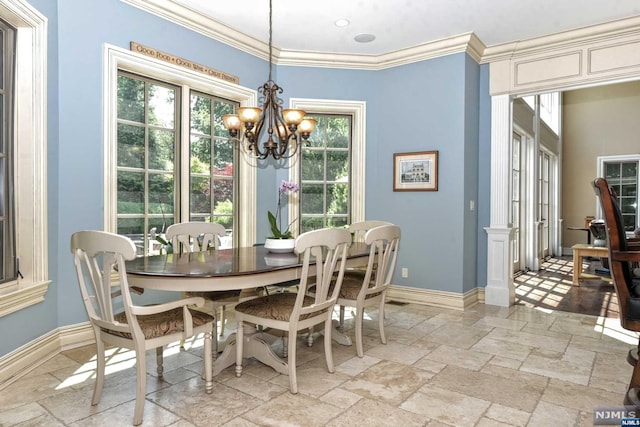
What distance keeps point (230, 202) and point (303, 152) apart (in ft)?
3.34

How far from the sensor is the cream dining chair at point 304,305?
229cm

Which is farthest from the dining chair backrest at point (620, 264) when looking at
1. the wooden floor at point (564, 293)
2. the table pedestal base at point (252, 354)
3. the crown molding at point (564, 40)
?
the crown molding at point (564, 40)

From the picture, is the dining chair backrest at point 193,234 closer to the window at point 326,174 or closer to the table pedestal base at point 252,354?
the table pedestal base at point 252,354

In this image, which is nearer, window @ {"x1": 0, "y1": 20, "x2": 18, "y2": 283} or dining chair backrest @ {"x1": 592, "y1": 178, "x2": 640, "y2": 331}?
dining chair backrest @ {"x1": 592, "y1": 178, "x2": 640, "y2": 331}

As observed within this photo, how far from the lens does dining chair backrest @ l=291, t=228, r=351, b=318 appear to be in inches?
88.8

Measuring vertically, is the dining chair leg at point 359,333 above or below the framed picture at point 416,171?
below

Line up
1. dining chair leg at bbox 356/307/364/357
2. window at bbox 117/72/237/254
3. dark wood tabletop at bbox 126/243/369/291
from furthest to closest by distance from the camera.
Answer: window at bbox 117/72/237/254, dining chair leg at bbox 356/307/364/357, dark wood tabletop at bbox 126/243/369/291

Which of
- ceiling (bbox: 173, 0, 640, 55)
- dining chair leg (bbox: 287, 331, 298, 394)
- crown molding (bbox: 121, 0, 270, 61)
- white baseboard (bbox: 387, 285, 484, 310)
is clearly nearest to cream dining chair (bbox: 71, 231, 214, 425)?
dining chair leg (bbox: 287, 331, 298, 394)

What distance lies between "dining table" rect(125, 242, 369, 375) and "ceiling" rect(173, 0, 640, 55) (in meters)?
2.14

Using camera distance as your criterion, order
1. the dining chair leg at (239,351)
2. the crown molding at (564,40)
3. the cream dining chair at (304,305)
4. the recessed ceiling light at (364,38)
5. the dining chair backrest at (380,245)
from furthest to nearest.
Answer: the recessed ceiling light at (364,38) < the crown molding at (564,40) < the dining chair backrest at (380,245) < the dining chair leg at (239,351) < the cream dining chair at (304,305)

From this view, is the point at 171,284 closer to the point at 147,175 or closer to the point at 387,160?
the point at 147,175

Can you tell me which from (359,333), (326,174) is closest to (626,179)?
(326,174)

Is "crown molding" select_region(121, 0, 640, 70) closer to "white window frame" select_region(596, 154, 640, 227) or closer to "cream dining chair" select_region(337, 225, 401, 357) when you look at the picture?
"cream dining chair" select_region(337, 225, 401, 357)

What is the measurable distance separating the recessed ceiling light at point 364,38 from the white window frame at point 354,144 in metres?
0.67
